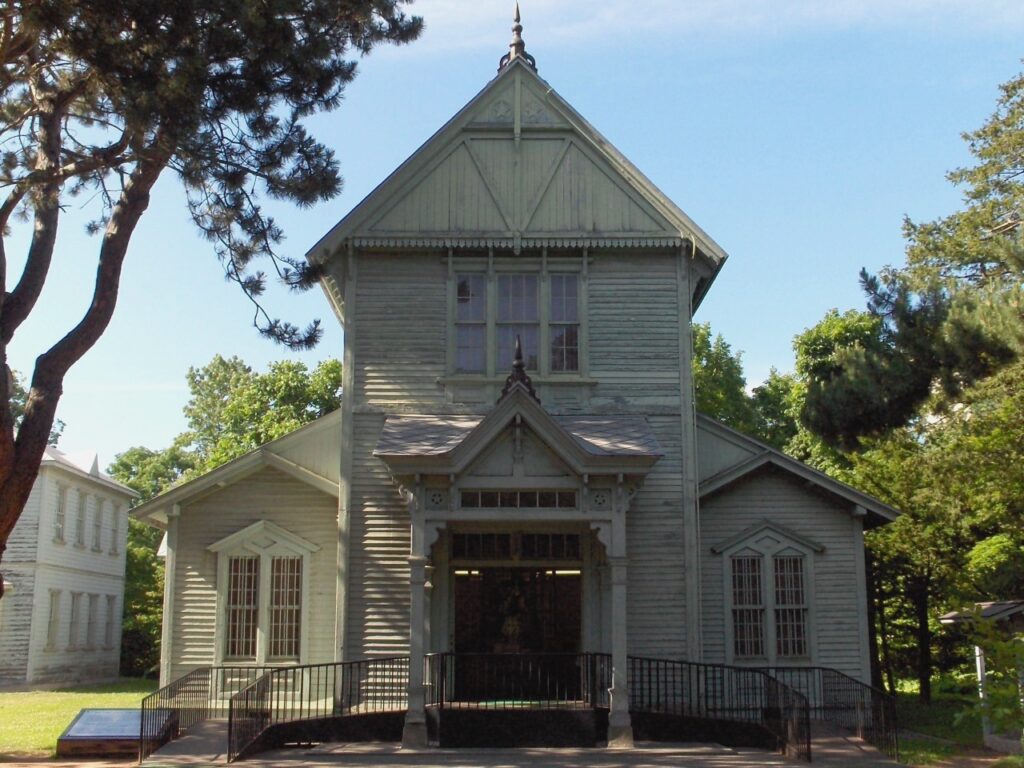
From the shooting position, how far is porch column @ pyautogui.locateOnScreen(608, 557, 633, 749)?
14.4 m

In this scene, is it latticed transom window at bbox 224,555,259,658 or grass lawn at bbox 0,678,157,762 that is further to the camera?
latticed transom window at bbox 224,555,259,658

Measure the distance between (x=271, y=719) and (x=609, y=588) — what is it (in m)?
5.15

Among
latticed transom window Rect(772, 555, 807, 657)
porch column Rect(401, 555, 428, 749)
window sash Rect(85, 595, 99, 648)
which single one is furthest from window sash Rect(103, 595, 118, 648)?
latticed transom window Rect(772, 555, 807, 657)

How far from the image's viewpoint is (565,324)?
1752 centimetres

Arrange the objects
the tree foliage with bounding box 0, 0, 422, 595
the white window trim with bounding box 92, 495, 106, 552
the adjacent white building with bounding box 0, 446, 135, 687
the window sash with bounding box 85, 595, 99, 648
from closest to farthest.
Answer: the tree foliage with bounding box 0, 0, 422, 595 → the adjacent white building with bounding box 0, 446, 135, 687 → the window sash with bounding box 85, 595, 99, 648 → the white window trim with bounding box 92, 495, 106, 552

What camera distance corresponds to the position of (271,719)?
49.9 ft

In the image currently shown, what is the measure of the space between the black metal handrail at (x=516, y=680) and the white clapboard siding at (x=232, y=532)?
Result: 2.36m

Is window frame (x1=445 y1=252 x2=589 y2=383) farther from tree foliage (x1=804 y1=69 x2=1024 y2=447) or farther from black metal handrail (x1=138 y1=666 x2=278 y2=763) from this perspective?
black metal handrail (x1=138 y1=666 x2=278 y2=763)

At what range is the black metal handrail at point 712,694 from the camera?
15.0m

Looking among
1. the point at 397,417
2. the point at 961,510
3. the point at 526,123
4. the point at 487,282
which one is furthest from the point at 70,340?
the point at 961,510

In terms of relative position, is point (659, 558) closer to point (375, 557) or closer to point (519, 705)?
point (519, 705)

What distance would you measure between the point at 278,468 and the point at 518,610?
4403mm

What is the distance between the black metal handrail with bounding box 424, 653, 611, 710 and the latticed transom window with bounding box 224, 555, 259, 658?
3.27 meters

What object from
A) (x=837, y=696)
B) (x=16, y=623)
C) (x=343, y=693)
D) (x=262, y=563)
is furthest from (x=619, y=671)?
(x=16, y=623)
